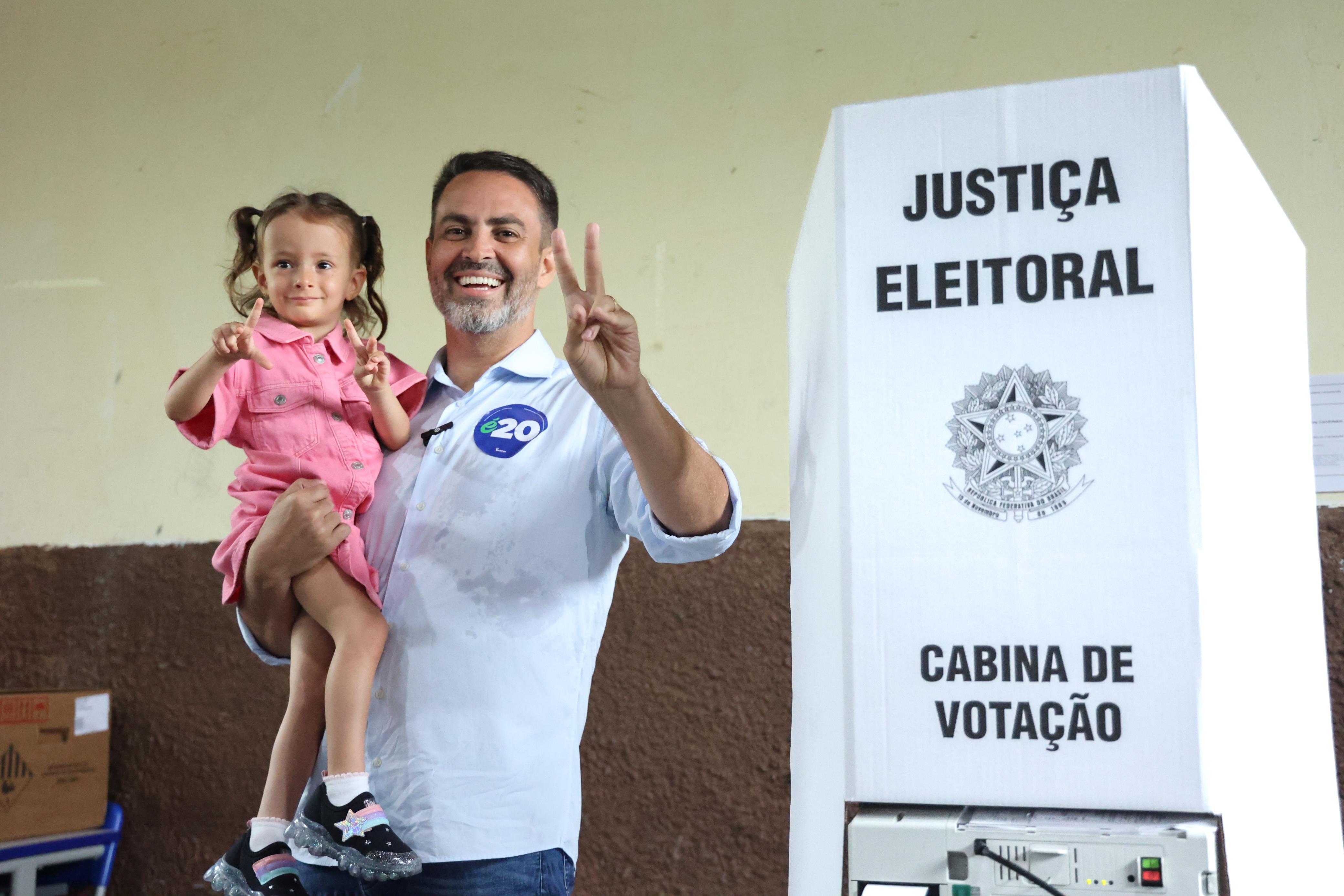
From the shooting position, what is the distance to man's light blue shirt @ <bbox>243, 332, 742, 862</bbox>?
4.73 feet

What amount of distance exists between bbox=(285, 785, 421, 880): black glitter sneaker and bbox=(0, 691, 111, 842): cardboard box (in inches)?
63.0

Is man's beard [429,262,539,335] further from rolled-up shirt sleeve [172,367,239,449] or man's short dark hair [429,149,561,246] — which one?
rolled-up shirt sleeve [172,367,239,449]

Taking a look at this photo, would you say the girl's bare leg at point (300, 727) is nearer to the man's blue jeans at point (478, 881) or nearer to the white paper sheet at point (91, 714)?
the man's blue jeans at point (478, 881)

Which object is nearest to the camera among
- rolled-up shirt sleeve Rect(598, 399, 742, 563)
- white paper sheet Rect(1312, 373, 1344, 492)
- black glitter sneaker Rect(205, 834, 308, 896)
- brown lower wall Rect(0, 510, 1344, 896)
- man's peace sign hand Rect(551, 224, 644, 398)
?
man's peace sign hand Rect(551, 224, 644, 398)

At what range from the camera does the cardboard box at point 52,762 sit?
269 centimetres

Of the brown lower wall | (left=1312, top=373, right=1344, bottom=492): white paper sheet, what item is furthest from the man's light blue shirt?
(left=1312, top=373, right=1344, bottom=492): white paper sheet

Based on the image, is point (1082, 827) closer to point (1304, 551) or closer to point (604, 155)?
point (1304, 551)

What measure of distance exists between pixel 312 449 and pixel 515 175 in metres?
0.52

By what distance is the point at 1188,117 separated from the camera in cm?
104

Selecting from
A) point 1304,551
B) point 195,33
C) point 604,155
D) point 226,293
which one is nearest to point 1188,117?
point 1304,551

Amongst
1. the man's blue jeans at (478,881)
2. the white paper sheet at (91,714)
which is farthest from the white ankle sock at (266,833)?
the white paper sheet at (91,714)

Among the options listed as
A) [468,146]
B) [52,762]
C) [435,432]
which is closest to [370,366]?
[435,432]

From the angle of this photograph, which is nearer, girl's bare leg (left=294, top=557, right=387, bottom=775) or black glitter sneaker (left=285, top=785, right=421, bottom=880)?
black glitter sneaker (left=285, top=785, right=421, bottom=880)

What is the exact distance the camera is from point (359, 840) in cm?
139
